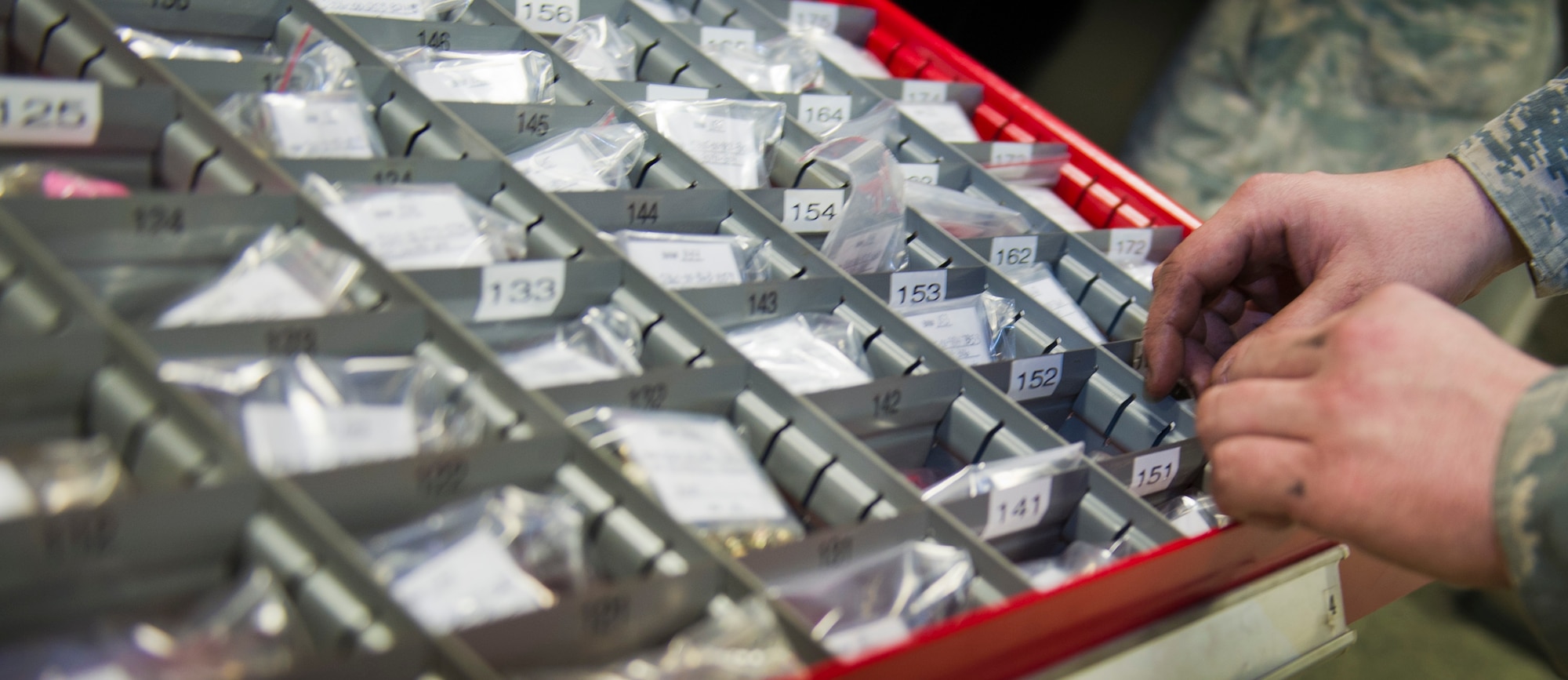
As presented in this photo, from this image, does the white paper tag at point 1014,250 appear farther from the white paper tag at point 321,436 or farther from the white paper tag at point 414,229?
the white paper tag at point 321,436

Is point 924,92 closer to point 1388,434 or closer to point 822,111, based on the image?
point 822,111

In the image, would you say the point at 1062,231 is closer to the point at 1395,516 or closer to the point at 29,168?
the point at 1395,516

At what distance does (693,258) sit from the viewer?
3.81ft

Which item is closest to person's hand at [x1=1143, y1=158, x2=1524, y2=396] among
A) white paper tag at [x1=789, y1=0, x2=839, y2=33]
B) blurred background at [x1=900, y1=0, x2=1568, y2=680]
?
white paper tag at [x1=789, y1=0, x2=839, y2=33]

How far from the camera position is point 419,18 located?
1.39 m

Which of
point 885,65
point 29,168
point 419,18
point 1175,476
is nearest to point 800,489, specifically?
point 1175,476

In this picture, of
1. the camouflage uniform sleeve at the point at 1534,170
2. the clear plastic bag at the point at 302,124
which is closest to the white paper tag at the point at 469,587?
the clear plastic bag at the point at 302,124

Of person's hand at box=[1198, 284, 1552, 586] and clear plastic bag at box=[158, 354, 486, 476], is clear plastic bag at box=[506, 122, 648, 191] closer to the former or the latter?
clear plastic bag at box=[158, 354, 486, 476]

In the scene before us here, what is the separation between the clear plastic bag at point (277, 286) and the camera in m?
0.84

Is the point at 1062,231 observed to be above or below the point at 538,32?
below

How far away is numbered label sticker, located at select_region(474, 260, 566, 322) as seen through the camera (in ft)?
3.19

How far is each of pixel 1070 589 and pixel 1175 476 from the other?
424 mm

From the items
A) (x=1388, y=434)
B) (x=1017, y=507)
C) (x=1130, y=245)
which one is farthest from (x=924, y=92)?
(x=1388, y=434)

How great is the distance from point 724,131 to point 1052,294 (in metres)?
0.50
